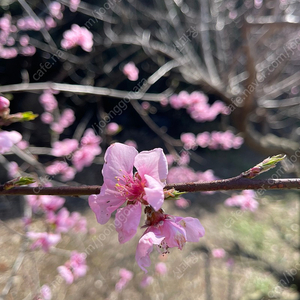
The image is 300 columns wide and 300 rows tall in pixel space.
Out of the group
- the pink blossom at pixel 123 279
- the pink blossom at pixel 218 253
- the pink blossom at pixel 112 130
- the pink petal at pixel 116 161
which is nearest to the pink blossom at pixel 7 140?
the pink petal at pixel 116 161

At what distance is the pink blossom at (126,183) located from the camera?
721 mm

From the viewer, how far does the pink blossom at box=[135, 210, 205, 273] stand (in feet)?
2.26

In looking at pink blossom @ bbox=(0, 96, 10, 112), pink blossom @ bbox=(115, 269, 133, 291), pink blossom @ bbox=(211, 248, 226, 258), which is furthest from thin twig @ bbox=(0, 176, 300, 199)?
pink blossom @ bbox=(211, 248, 226, 258)

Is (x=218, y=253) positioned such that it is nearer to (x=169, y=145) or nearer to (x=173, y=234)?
(x=169, y=145)

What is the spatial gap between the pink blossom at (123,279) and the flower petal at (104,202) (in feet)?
9.27

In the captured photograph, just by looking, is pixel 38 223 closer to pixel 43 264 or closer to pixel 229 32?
pixel 43 264

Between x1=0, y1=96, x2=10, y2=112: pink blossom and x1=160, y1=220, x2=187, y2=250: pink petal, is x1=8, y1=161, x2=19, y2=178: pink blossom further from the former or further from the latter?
x1=160, y1=220, x2=187, y2=250: pink petal

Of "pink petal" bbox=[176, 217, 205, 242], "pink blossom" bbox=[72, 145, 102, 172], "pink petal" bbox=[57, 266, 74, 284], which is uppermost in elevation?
"pink petal" bbox=[176, 217, 205, 242]

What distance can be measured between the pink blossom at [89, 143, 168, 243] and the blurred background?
4.97ft

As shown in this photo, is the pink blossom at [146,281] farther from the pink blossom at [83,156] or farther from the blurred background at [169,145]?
the pink blossom at [83,156]

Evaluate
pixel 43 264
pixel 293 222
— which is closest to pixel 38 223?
pixel 43 264

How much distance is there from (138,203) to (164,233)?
0.13 m

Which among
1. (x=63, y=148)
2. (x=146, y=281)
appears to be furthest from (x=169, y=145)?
(x=146, y=281)

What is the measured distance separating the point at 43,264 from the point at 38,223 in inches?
30.8
